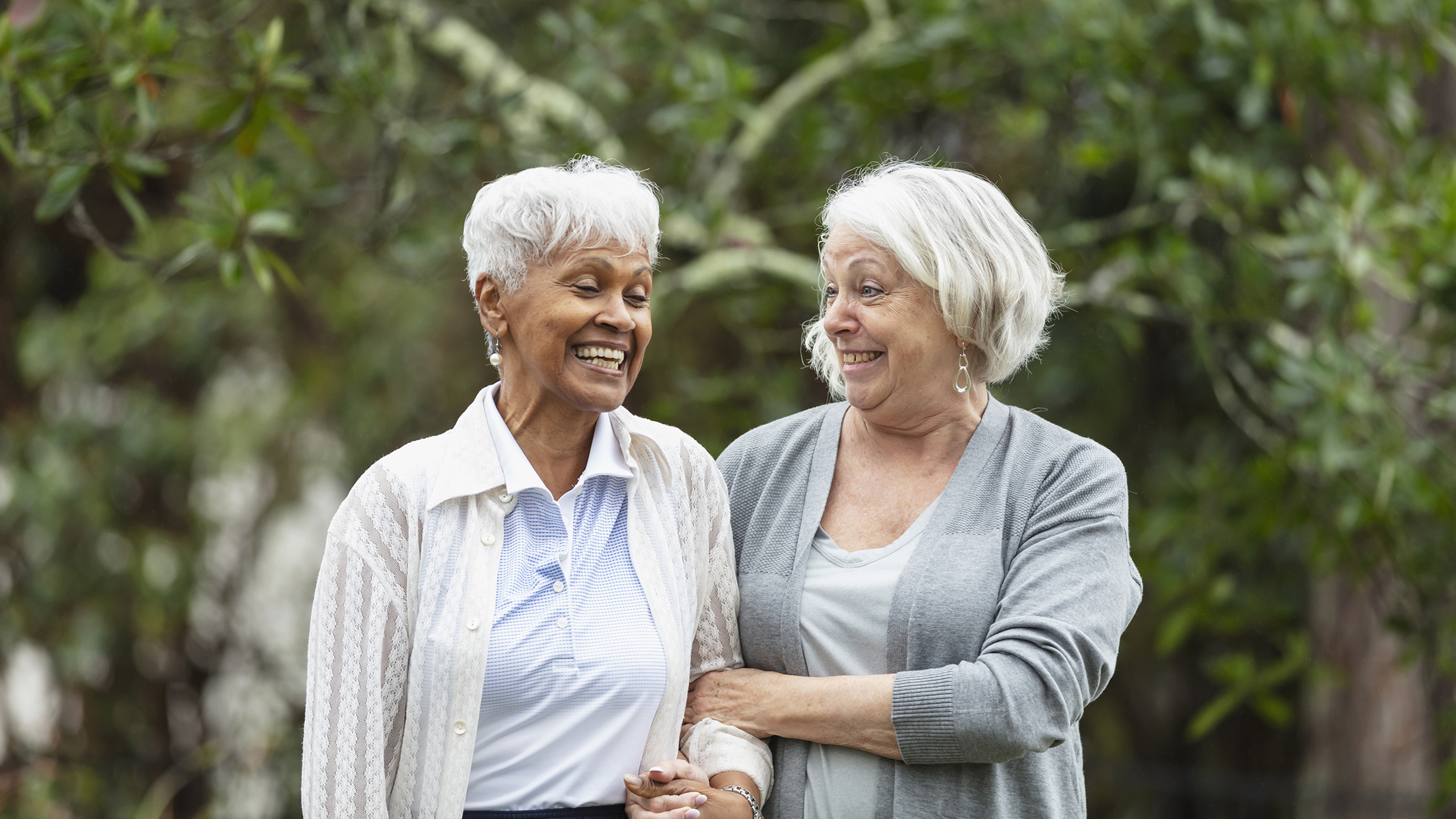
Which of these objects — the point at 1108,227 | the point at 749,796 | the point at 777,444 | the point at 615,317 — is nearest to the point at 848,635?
the point at 749,796

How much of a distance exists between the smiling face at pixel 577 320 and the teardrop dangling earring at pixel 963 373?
56 centimetres

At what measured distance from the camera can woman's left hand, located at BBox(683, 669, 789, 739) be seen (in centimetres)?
211

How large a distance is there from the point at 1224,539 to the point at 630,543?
2.84 m

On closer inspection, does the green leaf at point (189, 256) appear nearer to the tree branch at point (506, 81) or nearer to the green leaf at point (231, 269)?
the green leaf at point (231, 269)

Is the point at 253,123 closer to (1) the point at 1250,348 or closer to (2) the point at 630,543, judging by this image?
(2) the point at 630,543

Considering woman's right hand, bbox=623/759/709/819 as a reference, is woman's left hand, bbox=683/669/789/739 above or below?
above

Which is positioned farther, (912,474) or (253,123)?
(253,123)

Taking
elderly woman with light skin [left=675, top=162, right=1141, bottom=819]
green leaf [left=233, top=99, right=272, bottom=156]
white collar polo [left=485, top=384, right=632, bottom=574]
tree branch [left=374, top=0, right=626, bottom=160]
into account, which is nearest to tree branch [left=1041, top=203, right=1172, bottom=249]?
tree branch [left=374, top=0, right=626, bottom=160]

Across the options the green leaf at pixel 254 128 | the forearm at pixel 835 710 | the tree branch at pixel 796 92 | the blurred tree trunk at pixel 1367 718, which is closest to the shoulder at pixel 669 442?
the forearm at pixel 835 710

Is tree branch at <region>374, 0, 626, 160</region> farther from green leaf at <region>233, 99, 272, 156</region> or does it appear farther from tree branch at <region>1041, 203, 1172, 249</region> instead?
tree branch at <region>1041, 203, 1172, 249</region>

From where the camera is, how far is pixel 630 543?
2037 millimetres

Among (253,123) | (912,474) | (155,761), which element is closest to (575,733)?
(912,474)

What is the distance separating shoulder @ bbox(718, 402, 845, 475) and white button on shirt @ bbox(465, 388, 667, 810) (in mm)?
414

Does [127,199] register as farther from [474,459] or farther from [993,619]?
[993,619]
